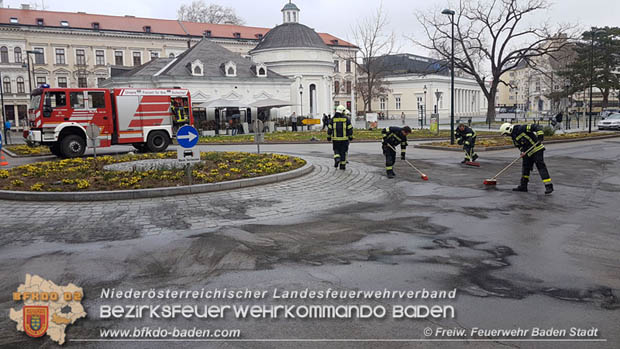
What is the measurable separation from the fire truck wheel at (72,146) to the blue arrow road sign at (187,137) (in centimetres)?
1032

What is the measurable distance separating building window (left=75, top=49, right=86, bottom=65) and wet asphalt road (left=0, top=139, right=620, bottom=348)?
6974 cm

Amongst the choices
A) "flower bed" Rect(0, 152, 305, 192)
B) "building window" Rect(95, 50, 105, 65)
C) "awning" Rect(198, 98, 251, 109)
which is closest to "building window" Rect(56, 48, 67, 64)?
"building window" Rect(95, 50, 105, 65)

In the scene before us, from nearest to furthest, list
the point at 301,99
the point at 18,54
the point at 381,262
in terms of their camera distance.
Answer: the point at 381,262, the point at 301,99, the point at 18,54

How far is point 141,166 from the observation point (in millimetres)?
13688

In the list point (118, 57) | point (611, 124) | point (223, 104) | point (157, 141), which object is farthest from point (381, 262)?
point (118, 57)

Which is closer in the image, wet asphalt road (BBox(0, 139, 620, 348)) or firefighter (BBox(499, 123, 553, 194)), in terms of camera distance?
wet asphalt road (BBox(0, 139, 620, 348))

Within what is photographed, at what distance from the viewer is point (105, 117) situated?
20.5 metres

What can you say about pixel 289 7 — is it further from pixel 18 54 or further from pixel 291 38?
pixel 18 54

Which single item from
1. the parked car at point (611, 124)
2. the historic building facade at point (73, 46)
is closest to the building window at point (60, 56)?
the historic building facade at point (73, 46)

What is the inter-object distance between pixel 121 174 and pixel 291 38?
50.7 m

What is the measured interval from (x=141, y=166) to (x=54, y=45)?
65.3 meters

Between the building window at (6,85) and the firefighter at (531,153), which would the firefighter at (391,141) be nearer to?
the firefighter at (531,153)

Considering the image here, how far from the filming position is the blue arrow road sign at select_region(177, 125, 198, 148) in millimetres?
11094

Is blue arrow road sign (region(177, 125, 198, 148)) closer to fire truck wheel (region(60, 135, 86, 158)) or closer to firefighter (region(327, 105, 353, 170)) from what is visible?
firefighter (region(327, 105, 353, 170))
